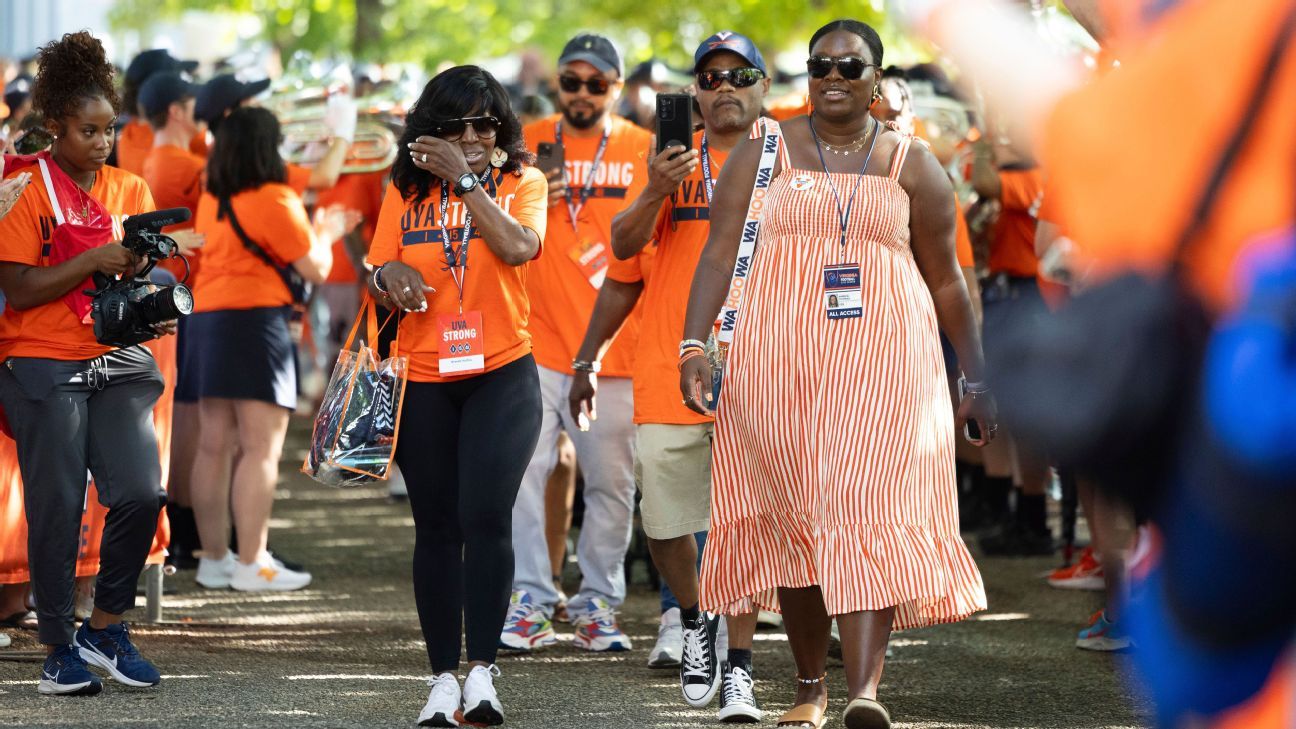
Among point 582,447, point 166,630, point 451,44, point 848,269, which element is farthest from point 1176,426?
point 451,44

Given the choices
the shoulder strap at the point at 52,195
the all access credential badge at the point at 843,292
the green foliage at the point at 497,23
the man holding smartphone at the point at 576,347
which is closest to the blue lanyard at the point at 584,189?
the man holding smartphone at the point at 576,347

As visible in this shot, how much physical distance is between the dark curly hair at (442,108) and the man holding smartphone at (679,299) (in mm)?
770

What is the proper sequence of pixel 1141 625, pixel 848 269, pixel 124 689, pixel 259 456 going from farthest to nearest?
pixel 259 456 < pixel 124 689 < pixel 848 269 < pixel 1141 625

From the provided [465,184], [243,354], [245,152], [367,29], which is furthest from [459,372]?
[367,29]

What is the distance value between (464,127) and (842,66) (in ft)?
4.20

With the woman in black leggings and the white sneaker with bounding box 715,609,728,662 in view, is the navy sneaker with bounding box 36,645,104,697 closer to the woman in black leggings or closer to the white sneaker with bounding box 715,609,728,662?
the woman in black leggings

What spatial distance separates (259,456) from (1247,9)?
24.8 ft

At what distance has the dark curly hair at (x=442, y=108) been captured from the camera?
5.91m

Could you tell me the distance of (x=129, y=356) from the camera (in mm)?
6496

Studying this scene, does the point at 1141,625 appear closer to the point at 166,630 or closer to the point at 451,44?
the point at 166,630

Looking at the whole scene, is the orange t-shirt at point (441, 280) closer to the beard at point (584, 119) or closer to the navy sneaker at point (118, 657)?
the navy sneaker at point (118, 657)

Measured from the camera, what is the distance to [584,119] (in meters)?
7.98

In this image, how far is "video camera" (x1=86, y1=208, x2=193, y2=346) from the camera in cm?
621

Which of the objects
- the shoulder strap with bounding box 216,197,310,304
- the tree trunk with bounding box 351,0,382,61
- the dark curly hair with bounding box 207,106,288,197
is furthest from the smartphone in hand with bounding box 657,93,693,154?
the tree trunk with bounding box 351,0,382,61
